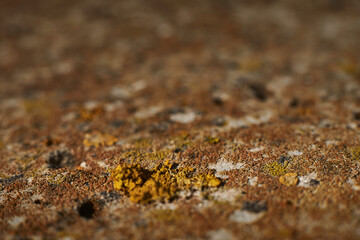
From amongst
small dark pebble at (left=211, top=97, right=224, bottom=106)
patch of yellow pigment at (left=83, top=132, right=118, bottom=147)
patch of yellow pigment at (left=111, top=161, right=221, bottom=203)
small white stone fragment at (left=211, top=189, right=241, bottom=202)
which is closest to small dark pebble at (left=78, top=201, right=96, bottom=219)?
patch of yellow pigment at (left=111, top=161, right=221, bottom=203)

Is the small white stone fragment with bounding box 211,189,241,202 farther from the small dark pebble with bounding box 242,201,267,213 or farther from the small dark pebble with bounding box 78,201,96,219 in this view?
the small dark pebble with bounding box 78,201,96,219

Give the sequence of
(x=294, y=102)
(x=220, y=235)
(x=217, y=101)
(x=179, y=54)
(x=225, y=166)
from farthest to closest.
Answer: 1. (x=179, y=54)
2. (x=217, y=101)
3. (x=294, y=102)
4. (x=225, y=166)
5. (x=220, y=235)

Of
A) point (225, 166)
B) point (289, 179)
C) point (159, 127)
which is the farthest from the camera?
point (159, 127)

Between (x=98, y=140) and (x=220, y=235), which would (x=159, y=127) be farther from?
(x=220, y=235)

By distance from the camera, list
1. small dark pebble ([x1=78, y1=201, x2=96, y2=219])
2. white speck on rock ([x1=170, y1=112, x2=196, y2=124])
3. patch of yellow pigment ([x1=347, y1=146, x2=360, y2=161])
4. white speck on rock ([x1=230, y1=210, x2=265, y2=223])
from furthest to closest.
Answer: white speck on rock ([x1=170, y1=112, x2=196, y2=124]), patch of yellow pigment ([x1=347, y1=146, x2=360, y2=161]), small dark pebble ([x1=78, y1=201, x2=96, y2=219]), white speck on rock ([x1=230, y1=210, x2=265, y2=223])

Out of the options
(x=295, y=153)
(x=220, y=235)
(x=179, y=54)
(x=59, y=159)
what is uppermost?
(x=179, y=54)

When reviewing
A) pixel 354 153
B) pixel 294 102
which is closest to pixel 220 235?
pixel 354 153

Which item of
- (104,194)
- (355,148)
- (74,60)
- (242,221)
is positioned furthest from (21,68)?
(355,148)
